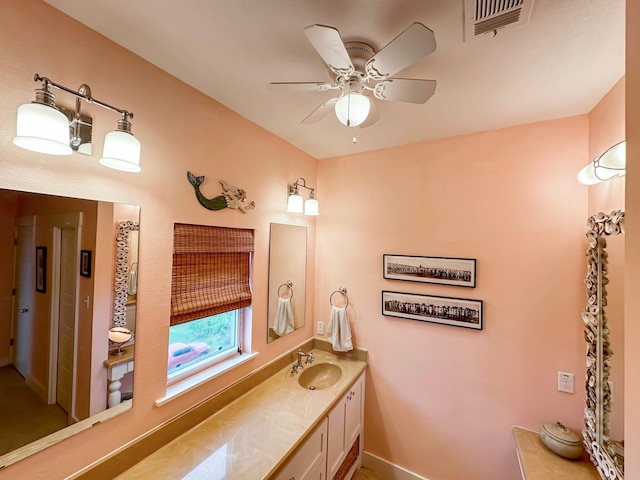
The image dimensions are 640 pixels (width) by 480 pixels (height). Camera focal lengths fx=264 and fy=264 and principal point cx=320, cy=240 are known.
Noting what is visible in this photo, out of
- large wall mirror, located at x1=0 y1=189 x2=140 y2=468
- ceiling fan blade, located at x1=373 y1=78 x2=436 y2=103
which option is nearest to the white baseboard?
large wall mirror, located at x1=0 y1=189 x2=140 y2=468

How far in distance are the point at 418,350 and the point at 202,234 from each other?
179cm

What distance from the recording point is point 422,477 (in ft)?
6.68

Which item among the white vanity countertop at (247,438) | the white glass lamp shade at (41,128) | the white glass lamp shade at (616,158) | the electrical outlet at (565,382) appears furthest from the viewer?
the electrical outlet at (565,382)

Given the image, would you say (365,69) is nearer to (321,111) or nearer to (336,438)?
(321,111)

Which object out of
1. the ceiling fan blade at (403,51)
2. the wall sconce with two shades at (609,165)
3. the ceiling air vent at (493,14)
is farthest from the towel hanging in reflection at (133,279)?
the wall sconce with two shades at (609,165)

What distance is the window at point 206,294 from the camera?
56.4 inches

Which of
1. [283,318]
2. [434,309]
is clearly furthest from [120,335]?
[434,309]

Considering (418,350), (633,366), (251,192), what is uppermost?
(251,192)

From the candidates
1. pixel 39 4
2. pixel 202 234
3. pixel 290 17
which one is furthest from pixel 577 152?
pixel 39 4

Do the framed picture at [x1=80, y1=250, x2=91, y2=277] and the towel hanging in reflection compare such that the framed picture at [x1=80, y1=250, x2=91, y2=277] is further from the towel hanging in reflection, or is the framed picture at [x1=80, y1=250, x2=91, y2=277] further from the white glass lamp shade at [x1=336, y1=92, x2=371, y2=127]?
the white glass lamp shade at [x1=336, y1=92, x2=371, y2=127]

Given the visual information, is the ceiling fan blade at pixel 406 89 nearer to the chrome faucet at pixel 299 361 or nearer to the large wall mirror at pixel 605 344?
the large wall mirror at pixel 605 344

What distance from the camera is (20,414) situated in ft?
3.04

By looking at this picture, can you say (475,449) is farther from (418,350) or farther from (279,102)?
(279,102)

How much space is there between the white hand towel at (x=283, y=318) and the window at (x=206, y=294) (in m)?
0.31
